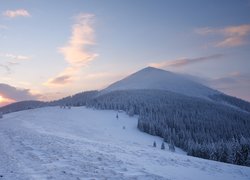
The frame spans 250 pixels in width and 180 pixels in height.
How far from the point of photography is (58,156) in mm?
21141

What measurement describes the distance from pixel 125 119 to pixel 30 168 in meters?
120

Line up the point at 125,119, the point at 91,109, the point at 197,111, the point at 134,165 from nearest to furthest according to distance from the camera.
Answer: the point at 134,165, the point at 125,119, the point at 91,109, the point at 197,111

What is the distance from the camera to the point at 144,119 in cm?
12800

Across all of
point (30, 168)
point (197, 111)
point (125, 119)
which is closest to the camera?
point (30, 168)

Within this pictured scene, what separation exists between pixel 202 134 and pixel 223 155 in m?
71.0

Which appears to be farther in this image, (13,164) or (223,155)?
(223,155)

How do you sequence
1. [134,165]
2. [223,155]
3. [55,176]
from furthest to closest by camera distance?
[223,155]
[134,165]
[55,176]

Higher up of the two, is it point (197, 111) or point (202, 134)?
point (197, 111)

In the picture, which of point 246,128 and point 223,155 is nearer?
point 223,155

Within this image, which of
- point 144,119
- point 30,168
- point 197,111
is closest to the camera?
point 30,168

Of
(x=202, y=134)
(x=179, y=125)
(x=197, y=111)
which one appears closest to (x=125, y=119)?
(x=179, y=125)

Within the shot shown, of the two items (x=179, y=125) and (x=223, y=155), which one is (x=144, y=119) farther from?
(x=223, y=155)

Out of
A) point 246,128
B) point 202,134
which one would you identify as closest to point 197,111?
point 246,128

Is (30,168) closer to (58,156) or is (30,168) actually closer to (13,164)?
(13,164)
